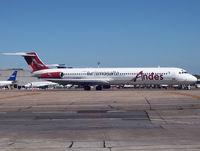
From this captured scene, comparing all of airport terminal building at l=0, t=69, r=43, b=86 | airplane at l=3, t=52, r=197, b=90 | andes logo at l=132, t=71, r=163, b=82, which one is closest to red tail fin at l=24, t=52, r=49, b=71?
airplane at l=3, t=52, r=197, b=90

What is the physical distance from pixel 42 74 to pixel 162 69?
21.0 m

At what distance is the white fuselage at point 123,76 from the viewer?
49.5m

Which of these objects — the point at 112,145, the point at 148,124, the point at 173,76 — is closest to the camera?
the point at 112,145

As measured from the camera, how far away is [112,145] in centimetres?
871

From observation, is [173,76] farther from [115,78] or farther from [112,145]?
[112,145]

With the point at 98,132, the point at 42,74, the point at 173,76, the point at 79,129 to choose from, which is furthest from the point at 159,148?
the point at 42,74

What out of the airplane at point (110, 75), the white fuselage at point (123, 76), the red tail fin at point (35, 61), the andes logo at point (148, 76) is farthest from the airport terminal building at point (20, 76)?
the andes logo at point (148, 76)

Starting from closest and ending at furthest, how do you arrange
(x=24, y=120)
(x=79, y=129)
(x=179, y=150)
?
(x=179, y=150) < (x=79, y=129) < (x=24, y=120)

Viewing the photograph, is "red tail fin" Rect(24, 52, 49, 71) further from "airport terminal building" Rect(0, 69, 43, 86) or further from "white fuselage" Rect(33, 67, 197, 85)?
"airport terminal building" Rect(0, 69, 43, 86)

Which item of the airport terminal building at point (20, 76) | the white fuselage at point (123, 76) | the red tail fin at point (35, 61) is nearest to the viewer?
the white fuselage at point (123, 76)

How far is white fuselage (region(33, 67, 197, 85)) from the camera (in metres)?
49.5

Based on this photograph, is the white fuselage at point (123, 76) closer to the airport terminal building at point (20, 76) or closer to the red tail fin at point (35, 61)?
the red tail fin at point (35, 61)

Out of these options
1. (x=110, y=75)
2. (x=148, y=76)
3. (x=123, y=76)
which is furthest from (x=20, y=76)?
(x=148, y=76)

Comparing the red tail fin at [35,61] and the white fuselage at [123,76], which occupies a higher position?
the red tail fin at [35,61]
